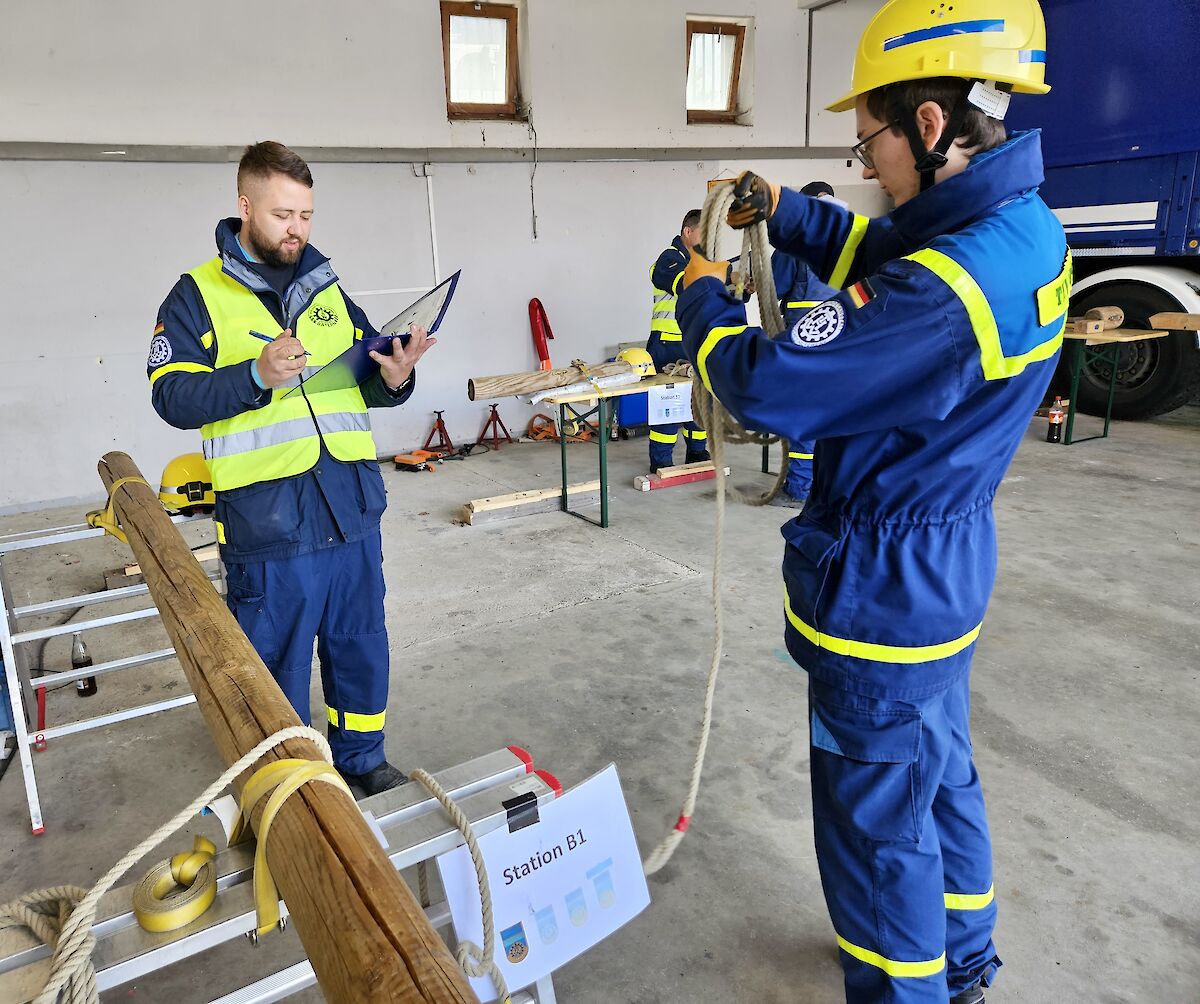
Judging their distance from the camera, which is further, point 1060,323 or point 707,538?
point 707,538

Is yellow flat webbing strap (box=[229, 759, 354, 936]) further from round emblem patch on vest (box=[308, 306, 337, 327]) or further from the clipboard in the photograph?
round emblem patch on vest (box=[308, 306, 337, 327])

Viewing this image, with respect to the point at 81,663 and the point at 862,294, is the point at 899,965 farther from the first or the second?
the point at 81,663

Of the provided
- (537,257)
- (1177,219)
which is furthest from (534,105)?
(1177,219)

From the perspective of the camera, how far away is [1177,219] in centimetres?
663

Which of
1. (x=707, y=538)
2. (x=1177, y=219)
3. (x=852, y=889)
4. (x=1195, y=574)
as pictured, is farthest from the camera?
(x=1177, y=219)

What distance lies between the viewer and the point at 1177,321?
20.9 feet

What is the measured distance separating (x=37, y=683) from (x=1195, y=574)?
4954mm

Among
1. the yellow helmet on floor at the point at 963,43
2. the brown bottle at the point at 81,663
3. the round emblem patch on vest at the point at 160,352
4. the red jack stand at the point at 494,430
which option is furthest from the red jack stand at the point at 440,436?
the yellow helmet on floor at the point at 963,43

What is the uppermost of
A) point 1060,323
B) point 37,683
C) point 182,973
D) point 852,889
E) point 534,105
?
point 534,105

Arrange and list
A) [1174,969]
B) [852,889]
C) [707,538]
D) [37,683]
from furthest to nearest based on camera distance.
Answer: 1. [707,538]
2. [37,683]
3. [1174,969]
4. [852,889]

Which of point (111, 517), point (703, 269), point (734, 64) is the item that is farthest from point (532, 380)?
point (734, 64)

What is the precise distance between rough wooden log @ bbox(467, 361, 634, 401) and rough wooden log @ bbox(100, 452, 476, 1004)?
3.48 metres

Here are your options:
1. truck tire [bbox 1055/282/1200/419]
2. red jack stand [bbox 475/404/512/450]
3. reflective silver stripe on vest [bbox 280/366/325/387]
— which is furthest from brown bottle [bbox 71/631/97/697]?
truck tire [bbox 1055/282/1200/419]

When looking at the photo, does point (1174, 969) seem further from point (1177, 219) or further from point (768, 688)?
point (1177, 219)
